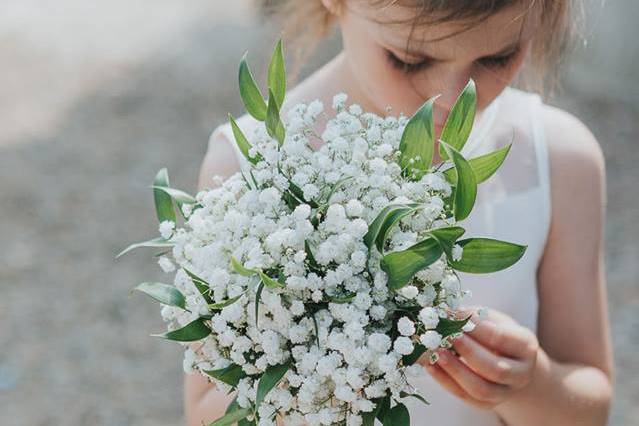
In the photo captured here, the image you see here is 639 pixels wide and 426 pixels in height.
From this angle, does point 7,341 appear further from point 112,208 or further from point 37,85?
point 37,85

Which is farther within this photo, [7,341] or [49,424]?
[7,341]

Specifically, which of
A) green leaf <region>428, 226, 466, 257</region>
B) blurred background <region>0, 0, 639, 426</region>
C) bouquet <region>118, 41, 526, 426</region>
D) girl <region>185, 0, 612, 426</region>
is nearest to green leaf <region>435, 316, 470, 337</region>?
bouquet <region>118, 41, 526, 426</region>

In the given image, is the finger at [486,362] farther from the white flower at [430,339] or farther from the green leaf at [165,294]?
the green leaf at [165,294]

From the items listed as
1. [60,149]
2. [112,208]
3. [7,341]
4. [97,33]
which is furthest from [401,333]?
[97,33]

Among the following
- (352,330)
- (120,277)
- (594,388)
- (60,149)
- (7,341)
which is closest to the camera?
(352,330)

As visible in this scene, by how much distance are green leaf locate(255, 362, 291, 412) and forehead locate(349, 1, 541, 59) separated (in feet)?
2.36

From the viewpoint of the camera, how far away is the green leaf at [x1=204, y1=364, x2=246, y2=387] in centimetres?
156

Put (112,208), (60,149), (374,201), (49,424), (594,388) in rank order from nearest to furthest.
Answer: (374,201), (594,388), (49,424), (112,208), (60,149)

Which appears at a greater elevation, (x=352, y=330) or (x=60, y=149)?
(x=60, y=149)

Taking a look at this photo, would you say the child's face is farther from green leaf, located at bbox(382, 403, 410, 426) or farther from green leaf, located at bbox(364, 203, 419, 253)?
green leaf, located at bbox(382, 403, 410, 426)

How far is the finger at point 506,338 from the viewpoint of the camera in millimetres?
1870

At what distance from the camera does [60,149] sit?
622 centimetres

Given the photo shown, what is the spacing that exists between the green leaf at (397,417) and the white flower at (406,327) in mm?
134

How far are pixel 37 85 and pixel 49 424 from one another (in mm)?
3015
